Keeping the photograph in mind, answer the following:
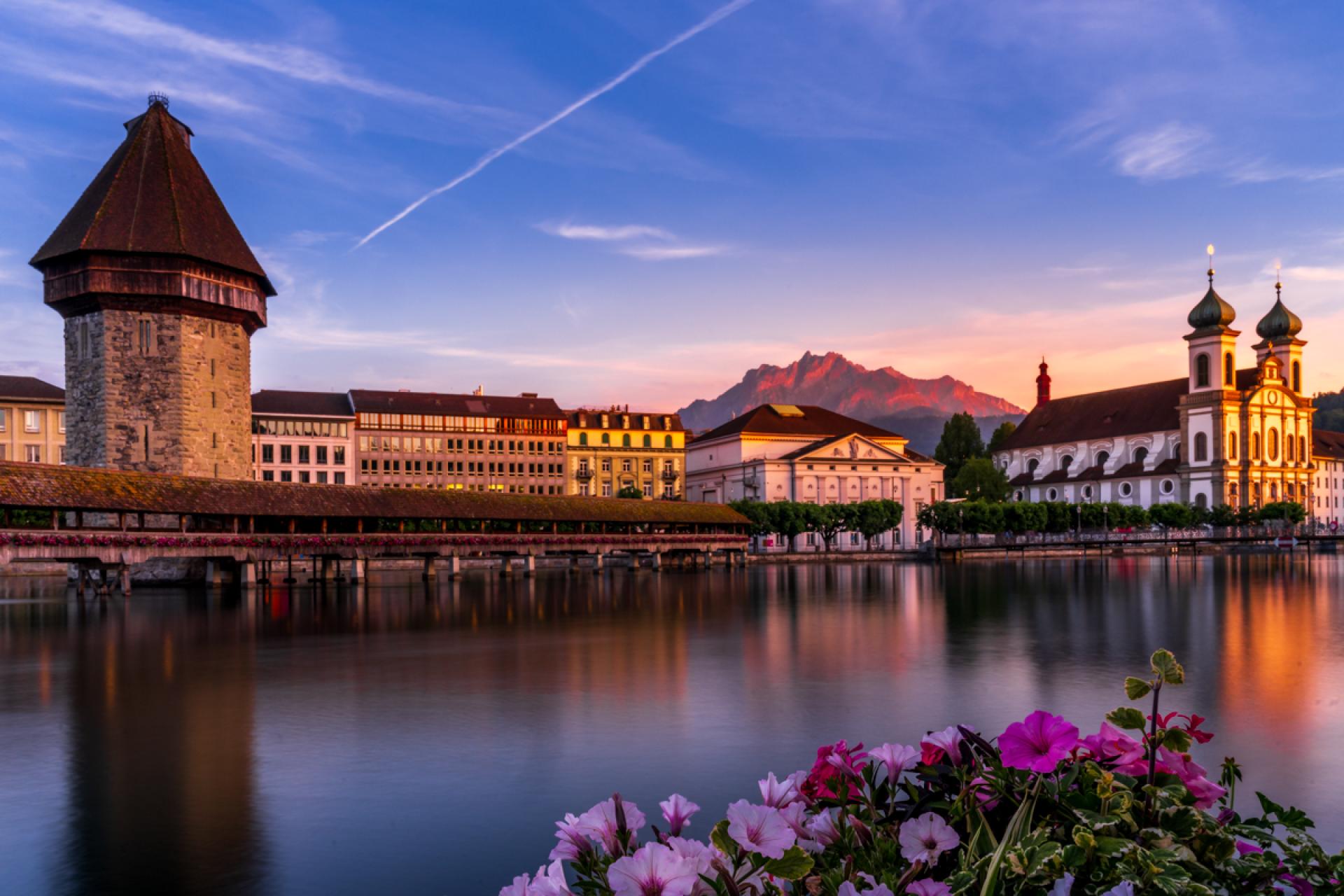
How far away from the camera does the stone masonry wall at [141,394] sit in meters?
53.1

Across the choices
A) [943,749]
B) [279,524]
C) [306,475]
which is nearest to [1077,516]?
[306,475]

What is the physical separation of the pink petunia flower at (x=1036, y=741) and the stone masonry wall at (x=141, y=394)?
184ft

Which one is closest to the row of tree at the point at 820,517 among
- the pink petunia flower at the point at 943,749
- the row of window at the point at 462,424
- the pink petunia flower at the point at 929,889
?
the row of window at the point at 462,424

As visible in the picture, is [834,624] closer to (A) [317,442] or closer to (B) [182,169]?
(B) [182,169]

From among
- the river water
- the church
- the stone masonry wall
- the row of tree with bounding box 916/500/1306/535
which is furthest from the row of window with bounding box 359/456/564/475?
the river water

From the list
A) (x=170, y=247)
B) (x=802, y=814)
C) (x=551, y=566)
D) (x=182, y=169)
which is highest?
(x=182, y=169)

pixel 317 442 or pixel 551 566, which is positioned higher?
pixel 317 442

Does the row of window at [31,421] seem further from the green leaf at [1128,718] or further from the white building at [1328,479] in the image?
the white building at [1328,479]

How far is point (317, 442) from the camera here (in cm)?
9988

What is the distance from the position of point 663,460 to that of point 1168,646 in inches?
3789

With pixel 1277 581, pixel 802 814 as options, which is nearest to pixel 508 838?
pixel 802 814

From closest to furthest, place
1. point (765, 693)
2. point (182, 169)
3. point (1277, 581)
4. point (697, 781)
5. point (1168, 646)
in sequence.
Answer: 1. point (697, 781)
2. point (765, 693)
3. point (1168, 646)
4. point (1277, 581)
5. point (182, 169)

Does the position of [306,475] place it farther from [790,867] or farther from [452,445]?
[790,867]

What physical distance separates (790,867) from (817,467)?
10928 centimetres
